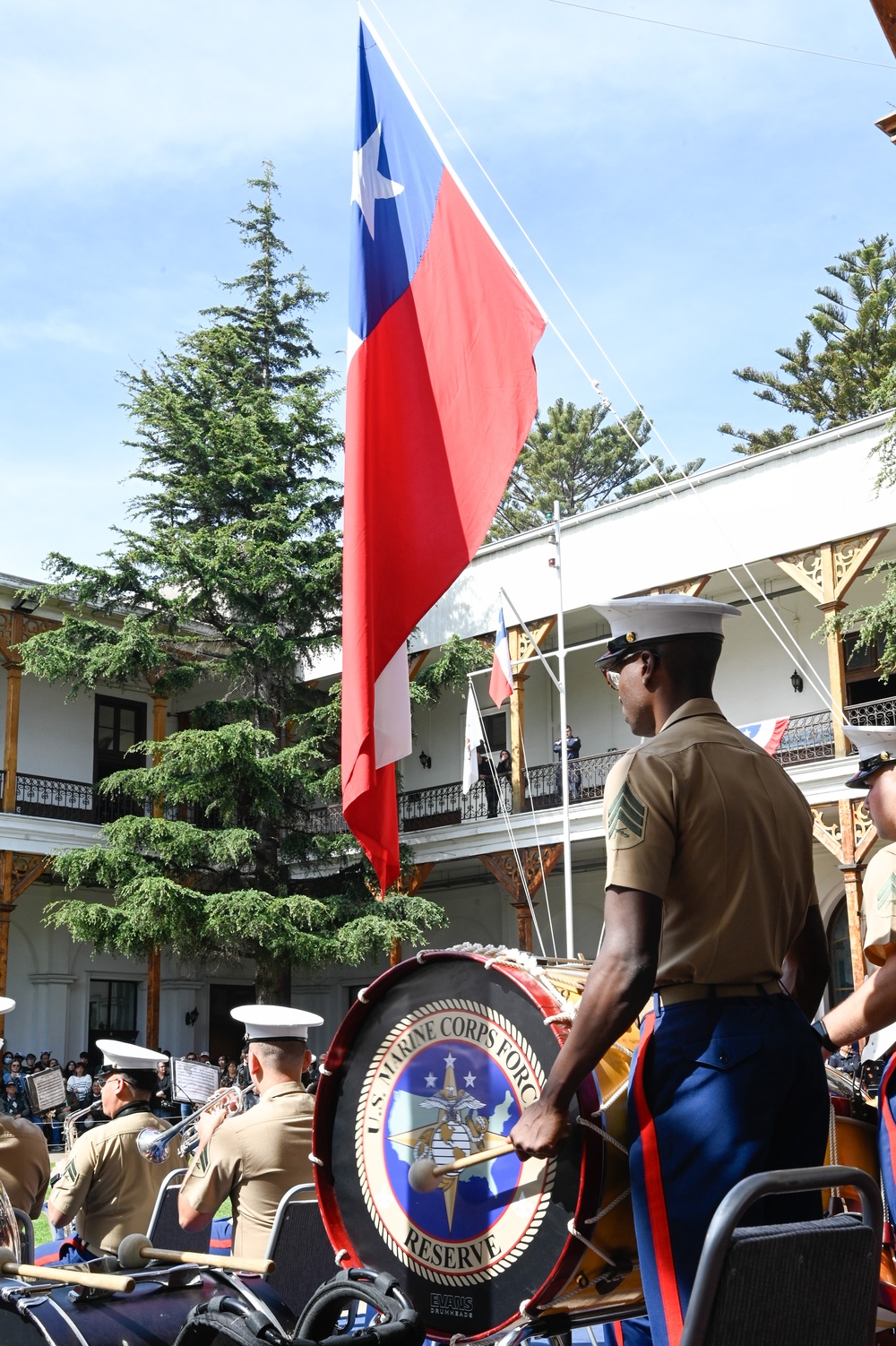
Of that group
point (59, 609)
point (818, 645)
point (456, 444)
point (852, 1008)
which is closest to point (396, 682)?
point (456, 444)

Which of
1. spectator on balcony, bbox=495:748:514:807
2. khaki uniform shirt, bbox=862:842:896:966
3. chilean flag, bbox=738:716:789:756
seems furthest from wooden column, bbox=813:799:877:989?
khaki uniform shirt, bbox=862:842:896:966

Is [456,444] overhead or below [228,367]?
below

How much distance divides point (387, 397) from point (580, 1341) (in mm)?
3648

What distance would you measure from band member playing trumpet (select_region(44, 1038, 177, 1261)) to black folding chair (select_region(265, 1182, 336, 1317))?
4.21ft

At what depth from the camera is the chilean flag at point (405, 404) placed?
4.09 metres

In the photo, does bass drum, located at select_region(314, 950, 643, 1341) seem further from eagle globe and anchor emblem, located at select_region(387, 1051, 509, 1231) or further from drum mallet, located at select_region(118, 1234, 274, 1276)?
drum mallet, located at select_region(118, 1234, 274, 1276)

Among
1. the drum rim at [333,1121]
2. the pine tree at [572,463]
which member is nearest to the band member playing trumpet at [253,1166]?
the drum rim at [333,1121]

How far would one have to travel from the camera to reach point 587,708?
77.4 ft

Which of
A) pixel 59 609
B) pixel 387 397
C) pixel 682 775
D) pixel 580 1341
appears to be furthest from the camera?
pixel 59 609

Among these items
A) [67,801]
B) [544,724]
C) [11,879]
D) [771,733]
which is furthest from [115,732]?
[771,733]

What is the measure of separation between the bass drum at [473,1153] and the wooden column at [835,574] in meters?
15.0

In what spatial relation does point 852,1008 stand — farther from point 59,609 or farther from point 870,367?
point 870,367

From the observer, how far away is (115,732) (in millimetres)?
26141

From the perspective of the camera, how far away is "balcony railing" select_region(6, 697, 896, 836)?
730 inches
